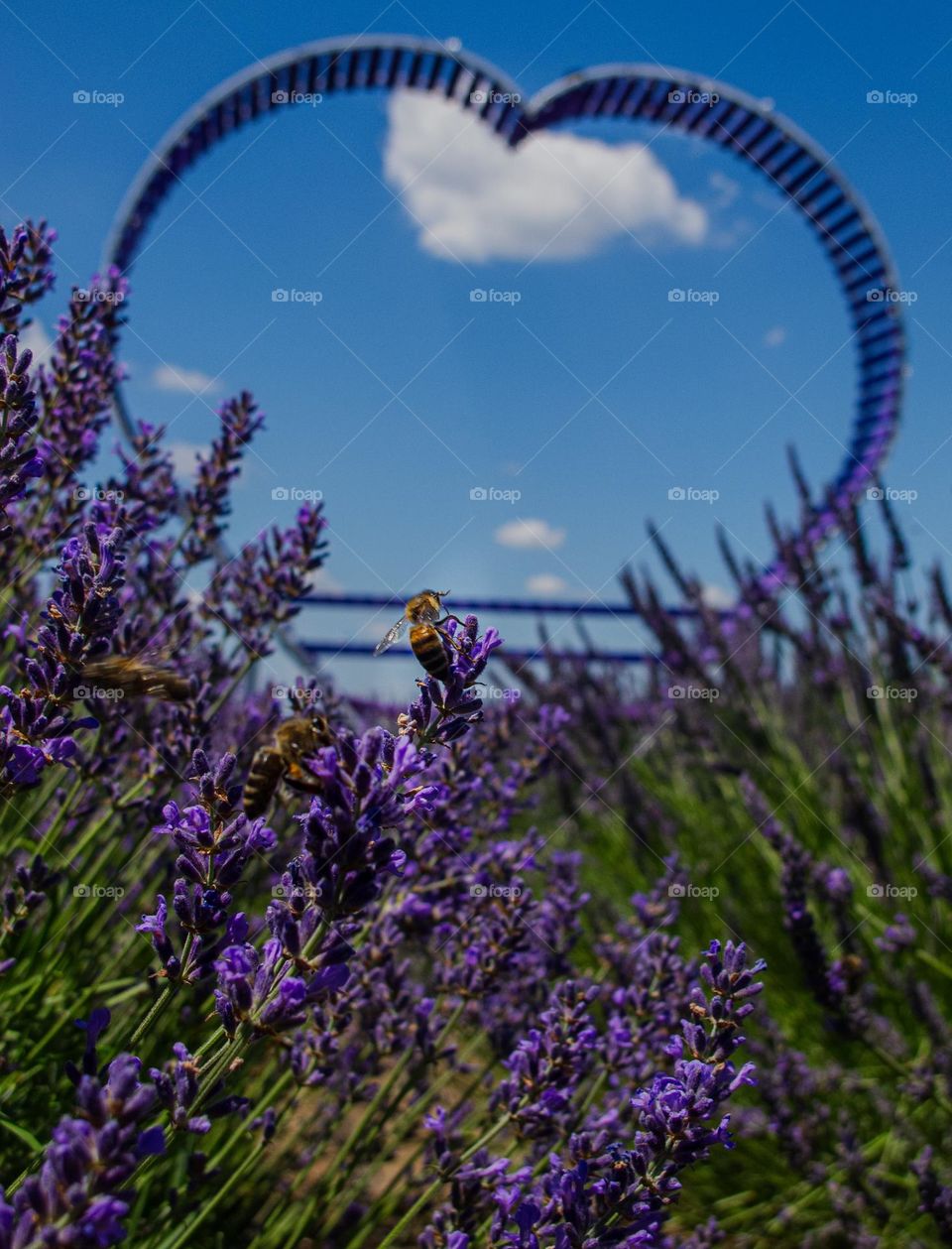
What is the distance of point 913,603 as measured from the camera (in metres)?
3.83

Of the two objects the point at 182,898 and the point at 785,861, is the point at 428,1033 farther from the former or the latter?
the point at 182,898

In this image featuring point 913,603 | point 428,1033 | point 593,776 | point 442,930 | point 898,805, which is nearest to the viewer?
point 428,1033

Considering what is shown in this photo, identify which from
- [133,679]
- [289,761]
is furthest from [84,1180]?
[133,679]

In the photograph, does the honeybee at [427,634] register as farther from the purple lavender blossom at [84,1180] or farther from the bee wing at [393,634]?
the purple lavender blossom at [84,1180]

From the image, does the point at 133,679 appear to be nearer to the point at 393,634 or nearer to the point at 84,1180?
the point at 393,634

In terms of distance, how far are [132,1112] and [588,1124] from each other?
1080mm

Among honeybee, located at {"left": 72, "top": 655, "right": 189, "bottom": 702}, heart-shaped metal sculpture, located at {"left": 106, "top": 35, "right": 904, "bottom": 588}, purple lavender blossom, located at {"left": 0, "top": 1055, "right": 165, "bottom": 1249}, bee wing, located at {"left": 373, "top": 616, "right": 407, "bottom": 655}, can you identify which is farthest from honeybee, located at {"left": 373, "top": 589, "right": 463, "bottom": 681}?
heart-shaped metal sculpture, located at {"left": 106, "top": 35, "right": 904, "bottom": 588}

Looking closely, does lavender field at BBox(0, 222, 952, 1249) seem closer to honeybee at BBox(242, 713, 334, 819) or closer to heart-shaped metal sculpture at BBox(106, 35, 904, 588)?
honeybee at BBox(242, 713, 334, 819)

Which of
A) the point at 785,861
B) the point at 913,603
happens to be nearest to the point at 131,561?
the point at 785,861

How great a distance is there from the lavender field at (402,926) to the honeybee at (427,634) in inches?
1.2

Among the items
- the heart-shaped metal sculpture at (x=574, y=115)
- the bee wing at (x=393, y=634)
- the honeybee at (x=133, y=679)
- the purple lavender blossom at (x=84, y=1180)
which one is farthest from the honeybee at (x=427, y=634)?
the heart-shaped metal sculpture at (x=574, y=115)

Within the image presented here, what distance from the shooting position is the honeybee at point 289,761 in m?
1.08

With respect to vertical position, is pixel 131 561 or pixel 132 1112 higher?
pixel 131 561

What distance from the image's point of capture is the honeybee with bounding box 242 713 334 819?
1085 millimetres
